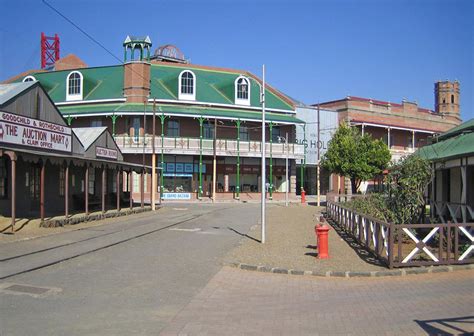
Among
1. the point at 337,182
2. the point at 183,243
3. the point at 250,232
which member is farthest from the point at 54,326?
the point at 337,182

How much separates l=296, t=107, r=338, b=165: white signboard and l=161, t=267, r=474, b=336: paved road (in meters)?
A: 41.4

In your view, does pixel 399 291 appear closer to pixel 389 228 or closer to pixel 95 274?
pixel 389 228

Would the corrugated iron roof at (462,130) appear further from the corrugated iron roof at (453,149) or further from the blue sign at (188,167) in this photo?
the blue sign at (188,167)

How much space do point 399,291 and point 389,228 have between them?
208 centimetres

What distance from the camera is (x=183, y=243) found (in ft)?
49.5

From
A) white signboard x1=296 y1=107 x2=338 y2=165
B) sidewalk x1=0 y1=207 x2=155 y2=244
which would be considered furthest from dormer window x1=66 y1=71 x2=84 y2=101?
sidewalk x1=0 y1=207 x2=155 y2=244

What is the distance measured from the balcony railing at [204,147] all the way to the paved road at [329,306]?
3078cm

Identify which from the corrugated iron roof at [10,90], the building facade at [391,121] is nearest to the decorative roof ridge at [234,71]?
the building facade at [391,121]

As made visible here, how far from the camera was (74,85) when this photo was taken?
45531mm

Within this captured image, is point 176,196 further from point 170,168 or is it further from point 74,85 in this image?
point 74,85

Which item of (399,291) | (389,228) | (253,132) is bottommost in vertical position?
(399,291)

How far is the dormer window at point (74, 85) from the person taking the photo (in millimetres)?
45188

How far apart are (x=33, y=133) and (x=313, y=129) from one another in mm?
36610

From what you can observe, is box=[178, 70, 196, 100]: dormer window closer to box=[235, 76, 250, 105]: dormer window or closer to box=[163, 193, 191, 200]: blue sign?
box=[235, 76, 250, 105]: dormer window
